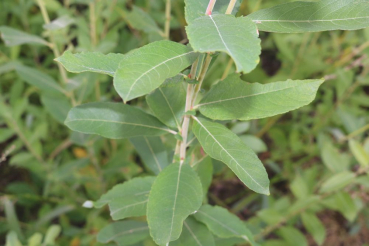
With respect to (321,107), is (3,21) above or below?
above

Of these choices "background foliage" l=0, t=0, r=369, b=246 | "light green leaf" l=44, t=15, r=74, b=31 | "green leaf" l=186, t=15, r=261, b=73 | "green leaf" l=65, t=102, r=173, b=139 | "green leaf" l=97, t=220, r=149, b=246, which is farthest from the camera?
"background foliage" l=0, t=0, r=369, b=246

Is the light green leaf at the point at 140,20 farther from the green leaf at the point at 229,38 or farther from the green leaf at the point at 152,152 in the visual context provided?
the green leaf at the point at 229,38

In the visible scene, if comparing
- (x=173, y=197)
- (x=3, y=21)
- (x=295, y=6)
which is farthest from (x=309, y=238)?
(x=3, y=21)

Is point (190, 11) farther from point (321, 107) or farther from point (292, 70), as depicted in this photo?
point (321, 107)

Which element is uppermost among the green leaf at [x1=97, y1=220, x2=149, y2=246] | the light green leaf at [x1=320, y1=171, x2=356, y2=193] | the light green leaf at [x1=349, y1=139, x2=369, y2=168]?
the green leaf at [x1=97, y1=220, x2=149, y2=246]

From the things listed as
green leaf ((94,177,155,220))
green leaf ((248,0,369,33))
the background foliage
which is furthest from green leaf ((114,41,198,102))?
the background foliage

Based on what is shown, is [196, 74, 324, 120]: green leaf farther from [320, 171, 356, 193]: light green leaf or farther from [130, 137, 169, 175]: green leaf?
[320, 171, 356, 193]: light green leaf

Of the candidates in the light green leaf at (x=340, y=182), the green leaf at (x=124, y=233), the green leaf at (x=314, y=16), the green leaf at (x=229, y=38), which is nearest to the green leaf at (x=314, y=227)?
the light green leaf at (x=340, y=182)
